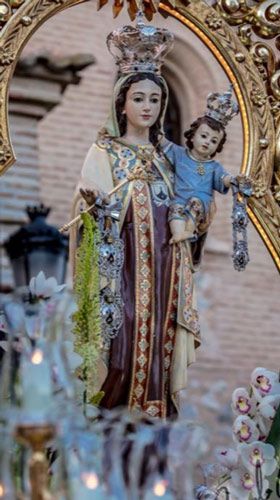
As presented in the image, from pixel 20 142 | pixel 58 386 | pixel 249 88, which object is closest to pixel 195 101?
pixel 20 142

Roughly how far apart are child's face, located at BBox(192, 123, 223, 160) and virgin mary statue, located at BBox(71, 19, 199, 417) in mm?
87

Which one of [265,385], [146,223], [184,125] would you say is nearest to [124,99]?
[146,223]

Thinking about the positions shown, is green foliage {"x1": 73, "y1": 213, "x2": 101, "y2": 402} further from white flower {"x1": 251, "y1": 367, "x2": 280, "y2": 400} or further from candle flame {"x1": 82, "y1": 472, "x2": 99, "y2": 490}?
candle flame {"x1": 82, "y1": 472, "x2": 99, "y2": 490}

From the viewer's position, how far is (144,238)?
6223 millimetres

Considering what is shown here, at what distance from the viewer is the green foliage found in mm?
5797

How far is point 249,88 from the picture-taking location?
668 centimetres

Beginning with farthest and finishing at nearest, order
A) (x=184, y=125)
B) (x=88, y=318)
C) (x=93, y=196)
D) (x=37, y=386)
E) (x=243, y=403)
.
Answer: (x=184, y=125)
(x=243, y=403)
(x=93, y=196)
(x=88, y=318)
(x=37, y=386)

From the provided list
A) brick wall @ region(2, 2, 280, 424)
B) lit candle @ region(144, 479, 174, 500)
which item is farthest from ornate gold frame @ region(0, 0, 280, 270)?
brick wall @ region(2, 2, 280, 424)

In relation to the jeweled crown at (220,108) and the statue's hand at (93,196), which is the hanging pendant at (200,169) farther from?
the statue's hand at (93,196)

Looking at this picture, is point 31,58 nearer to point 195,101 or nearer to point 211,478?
point 195,101

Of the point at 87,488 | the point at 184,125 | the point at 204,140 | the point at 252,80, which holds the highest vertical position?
the point at 184,125

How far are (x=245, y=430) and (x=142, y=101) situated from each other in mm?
1024

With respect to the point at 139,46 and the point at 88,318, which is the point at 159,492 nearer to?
the point at 88,318

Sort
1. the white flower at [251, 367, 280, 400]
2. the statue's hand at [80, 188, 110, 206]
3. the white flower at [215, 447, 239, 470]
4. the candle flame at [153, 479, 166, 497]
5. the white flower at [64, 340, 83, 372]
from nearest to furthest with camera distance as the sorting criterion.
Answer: the candle flame at [153, 479, 166, 497] → the white flower at [64, 340, 83, 372] → the statue's hand at [80, 188, 110, 206] → the white flower at [215, 447, 239, 470] → the white flower at [251, 367, 280, 400]
